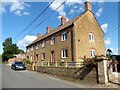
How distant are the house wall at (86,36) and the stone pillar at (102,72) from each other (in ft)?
34.5

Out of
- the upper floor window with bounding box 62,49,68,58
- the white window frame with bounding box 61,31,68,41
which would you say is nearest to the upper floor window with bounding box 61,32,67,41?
the white window frame with bounding box 61,31,68,41

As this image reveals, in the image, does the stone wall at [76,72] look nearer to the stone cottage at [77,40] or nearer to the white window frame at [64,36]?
the stone cottage at [77,40]

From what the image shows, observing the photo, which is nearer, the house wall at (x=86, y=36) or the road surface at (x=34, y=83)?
the road surface at (x=34, y=83)

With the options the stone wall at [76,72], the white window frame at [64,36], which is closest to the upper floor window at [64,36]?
the white window frame at [64,36]

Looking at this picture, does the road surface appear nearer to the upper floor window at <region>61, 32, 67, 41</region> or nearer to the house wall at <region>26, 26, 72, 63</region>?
the house wall at <region>26, 26, 72, 63</region>

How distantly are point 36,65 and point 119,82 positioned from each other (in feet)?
58.2

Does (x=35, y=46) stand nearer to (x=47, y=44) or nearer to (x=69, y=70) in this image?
(x=47, y=44)

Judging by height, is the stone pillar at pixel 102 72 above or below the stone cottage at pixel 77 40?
below

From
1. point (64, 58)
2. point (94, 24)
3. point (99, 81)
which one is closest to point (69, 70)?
point (99, 81)

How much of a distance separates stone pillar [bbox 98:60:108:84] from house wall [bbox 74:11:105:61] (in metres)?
10.5

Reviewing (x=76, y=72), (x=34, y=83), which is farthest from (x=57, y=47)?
(x=34, y=83)

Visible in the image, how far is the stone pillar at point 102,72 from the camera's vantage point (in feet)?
48.8

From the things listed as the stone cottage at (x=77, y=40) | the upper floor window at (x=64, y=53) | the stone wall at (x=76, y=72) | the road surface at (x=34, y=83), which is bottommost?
the road surface at (x=34, y=83)

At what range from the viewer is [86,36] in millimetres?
28812
